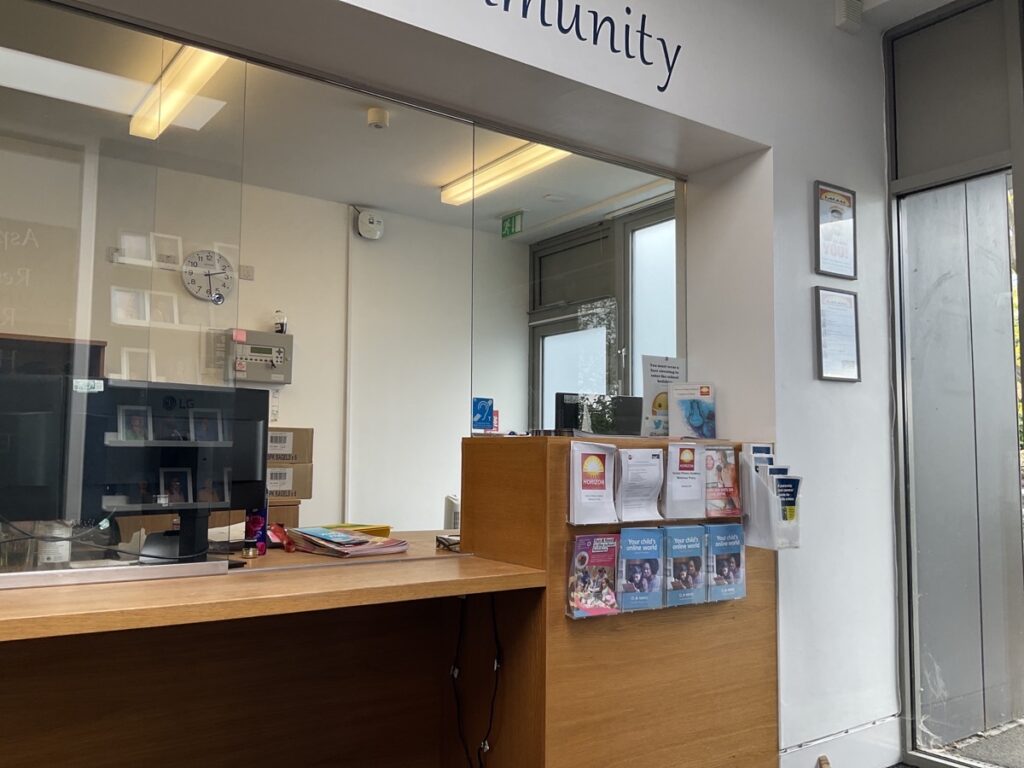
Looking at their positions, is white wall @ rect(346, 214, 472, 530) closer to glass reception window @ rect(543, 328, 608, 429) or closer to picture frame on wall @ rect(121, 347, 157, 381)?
glass reception window @ rect(543, 328, 608, 429)

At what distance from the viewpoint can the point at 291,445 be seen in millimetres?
4699

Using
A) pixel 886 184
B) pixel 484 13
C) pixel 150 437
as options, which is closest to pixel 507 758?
pixel 150 437

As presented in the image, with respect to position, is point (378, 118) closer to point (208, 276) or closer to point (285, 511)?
point (208, 276)

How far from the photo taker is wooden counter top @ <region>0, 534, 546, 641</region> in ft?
4.22

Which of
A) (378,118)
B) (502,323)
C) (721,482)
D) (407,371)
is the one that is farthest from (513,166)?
(407,371)

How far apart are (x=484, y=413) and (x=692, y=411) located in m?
0.72

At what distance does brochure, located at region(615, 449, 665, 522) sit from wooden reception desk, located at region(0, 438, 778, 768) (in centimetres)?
19

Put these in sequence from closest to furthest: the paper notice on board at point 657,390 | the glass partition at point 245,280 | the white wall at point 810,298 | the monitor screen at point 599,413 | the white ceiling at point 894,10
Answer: the glass partition at point 245,280, the white wall at point 810,298, the monitor screen at point 599,413, the paper notice on board at point 657,390, the white ceiling at point 894,10

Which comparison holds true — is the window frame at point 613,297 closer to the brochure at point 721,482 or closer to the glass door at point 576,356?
the glass door at point 576,356

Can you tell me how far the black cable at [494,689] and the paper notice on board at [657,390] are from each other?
912mm

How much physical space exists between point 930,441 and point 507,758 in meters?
1.99

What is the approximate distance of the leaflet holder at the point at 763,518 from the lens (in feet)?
7.70

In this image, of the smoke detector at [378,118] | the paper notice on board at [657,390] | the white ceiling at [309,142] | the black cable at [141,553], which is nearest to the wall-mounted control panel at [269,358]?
the white ceiling at [309,142]

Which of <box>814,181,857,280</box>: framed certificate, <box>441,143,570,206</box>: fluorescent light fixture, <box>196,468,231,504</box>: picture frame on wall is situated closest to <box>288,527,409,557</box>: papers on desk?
<box>196,468,231,504</box>: picture frame on wall
